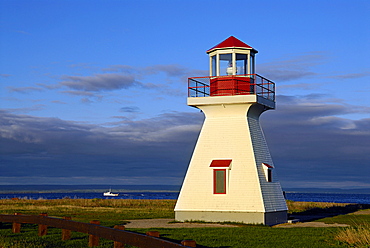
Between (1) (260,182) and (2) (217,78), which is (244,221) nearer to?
(1) (260,182)

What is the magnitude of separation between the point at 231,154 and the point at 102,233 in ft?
49.3

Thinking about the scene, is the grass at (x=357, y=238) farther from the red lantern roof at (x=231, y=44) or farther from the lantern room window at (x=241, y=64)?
the red lantern roof at (x=231, y=44)

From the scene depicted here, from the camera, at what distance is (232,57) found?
2825cm

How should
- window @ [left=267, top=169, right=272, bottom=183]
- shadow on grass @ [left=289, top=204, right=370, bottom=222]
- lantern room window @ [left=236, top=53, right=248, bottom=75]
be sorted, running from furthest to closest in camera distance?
1. shadow on grass @ [left=289, top=204, right=370, bottom=222]
2. lantern room window @ [left=236, top=53, right=248, bottom=75]
3. window @ [left=267, top=169, right=272, bottom=183]

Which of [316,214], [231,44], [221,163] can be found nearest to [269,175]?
[221,163]

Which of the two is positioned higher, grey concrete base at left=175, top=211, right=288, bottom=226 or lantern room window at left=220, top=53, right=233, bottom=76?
lantern room window at left=220, top=53, right=233, bottom=76

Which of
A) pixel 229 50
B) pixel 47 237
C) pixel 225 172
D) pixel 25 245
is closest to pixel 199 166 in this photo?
pixel 225 172

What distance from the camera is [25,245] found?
1515 centimetres

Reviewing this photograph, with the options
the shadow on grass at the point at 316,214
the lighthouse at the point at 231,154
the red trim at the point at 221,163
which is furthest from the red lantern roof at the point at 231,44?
the shadow on grass at the point at 316,214

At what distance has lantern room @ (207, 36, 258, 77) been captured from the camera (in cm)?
2822

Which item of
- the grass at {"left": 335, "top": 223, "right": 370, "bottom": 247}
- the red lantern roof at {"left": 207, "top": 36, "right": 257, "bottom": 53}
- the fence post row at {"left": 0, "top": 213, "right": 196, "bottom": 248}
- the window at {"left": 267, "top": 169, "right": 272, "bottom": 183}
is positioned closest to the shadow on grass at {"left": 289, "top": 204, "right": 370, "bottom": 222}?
the window at {"left": 267, "top": 169, "right": 272, "bottom": 183}

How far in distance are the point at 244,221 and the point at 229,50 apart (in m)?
9.04

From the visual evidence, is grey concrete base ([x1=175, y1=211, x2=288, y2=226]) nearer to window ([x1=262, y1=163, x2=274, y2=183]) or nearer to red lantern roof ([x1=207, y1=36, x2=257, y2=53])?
window ([x1=262, y1=163, x2=274, y2=183])

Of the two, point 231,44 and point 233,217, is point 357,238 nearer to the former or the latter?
point 233,217
